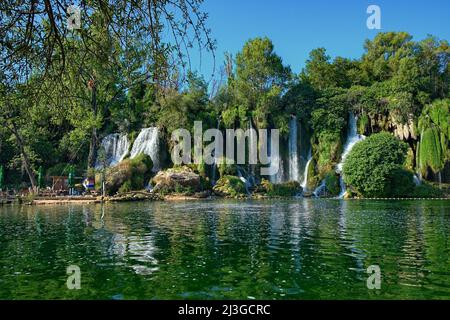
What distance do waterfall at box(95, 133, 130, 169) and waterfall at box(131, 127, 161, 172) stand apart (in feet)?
5.16

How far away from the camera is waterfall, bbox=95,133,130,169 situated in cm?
5625

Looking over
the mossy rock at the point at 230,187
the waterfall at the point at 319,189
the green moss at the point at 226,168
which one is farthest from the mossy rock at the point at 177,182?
the waterfall at the point at 319,189

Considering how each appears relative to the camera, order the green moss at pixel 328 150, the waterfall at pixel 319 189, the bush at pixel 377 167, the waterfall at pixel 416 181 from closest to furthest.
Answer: the bush at pixel 377 167
the waterfall at pixel 416 181
the waterfall at pixel 319 189
the green moss at pixel 328 150

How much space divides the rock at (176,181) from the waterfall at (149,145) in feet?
18.7

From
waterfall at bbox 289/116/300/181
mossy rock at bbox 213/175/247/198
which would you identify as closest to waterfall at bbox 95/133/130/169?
mossy rock at bbox 213/175/247/198

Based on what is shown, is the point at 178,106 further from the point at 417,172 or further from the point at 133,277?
the point at 133,277

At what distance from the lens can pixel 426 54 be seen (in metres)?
57.4

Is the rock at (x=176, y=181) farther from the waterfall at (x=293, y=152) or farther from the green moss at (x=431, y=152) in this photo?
the green moss at (x=431, y=152)

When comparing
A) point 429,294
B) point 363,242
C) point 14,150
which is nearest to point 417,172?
point 363,242

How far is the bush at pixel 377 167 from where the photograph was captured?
42625mm

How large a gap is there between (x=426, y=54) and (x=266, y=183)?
91.4 ft

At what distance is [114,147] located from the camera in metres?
57.5

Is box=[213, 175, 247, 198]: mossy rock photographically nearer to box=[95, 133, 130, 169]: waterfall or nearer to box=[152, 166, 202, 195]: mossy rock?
box=[152, 166, 202, 195]: mossy rock

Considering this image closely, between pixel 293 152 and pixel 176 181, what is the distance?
1599cm
